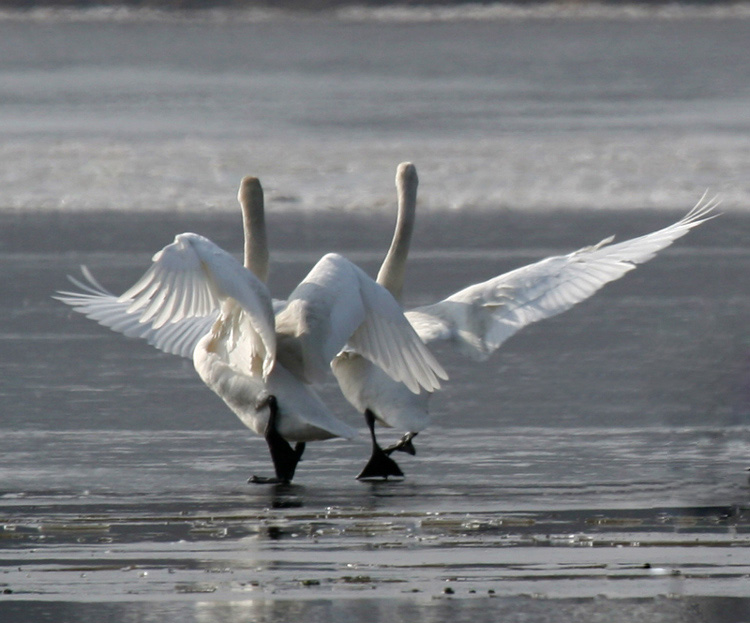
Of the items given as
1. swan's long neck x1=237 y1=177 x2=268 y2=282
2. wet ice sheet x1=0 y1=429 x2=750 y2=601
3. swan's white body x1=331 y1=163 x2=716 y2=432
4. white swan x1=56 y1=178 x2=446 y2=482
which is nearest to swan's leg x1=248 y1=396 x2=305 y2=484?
white swan x1=56 y1=178 x2=446 y2=482

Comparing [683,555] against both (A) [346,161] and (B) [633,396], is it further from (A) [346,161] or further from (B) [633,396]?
(A) [346,161]

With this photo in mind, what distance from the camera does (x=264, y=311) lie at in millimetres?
6688

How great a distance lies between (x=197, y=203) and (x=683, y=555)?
1190 centimetres

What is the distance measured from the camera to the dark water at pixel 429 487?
5.05 m

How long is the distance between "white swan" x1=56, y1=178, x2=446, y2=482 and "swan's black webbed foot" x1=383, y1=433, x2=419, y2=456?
10.2 inches

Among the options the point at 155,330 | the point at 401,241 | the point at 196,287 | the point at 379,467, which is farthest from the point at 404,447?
the point at 155,330

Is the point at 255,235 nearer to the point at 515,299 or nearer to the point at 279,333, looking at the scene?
the point at 279,333

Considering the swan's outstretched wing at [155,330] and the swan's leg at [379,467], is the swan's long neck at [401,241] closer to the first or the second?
the swan's outstretched wing at [155,330]

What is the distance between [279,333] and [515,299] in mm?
1198

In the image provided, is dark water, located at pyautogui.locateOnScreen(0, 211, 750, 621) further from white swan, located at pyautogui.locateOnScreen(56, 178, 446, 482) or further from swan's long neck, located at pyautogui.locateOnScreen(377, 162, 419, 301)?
swan's long neck, located at pyautogui.locateOnScreen(377, 162, 419, 301)

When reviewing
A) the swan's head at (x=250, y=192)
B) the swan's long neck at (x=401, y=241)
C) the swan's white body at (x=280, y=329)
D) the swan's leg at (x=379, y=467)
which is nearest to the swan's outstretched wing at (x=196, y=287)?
the swan's white body at (x=280, y=329)

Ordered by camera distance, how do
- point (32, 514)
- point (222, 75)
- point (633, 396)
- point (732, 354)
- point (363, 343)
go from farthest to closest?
point (222, 75), point (732, 354), point (633, 396), point (363, 343), point (32, 514)

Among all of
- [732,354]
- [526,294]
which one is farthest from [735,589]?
[732,354]

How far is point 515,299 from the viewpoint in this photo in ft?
25.8
